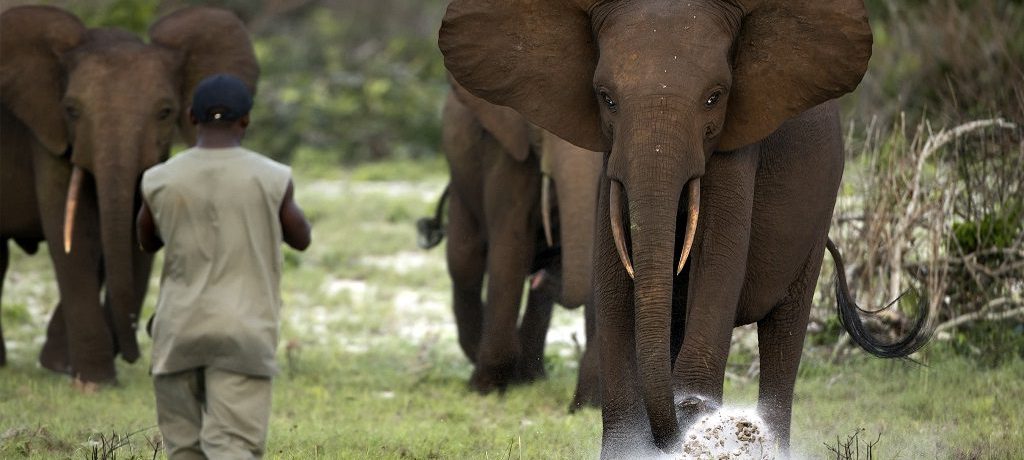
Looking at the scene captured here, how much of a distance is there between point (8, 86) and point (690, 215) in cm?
564

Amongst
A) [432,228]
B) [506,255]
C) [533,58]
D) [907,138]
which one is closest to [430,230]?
[432,228]

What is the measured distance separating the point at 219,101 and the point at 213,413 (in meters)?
1.04

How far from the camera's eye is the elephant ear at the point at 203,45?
36.7 ft

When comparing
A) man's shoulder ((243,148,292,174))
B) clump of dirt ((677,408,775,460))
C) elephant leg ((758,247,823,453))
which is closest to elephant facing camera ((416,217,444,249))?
elephant leg ((758,247,823,453))

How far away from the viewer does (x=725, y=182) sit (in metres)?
6.84

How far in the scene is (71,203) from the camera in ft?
34.2

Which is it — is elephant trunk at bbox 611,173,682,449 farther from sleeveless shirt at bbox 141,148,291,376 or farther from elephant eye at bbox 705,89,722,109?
sleeveless shirt at bbox 141,148,291,376

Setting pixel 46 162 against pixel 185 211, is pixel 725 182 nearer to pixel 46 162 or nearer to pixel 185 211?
pixel 185 211

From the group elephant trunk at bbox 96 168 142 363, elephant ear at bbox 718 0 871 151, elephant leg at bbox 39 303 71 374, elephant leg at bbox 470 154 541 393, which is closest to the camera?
elephant ear at bbox 718 0 871 151

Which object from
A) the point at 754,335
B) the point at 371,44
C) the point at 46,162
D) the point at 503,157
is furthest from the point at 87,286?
the point at 371,44

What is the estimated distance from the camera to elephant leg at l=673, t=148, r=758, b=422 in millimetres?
6703

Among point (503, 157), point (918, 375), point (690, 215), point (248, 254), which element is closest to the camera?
point (248, 254)

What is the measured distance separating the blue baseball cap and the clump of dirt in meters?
1.97

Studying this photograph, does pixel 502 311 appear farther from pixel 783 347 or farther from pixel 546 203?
pixel 783 347
